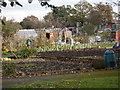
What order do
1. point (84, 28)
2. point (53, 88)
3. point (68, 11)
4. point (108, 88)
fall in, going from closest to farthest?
point (68, 11) < point (108, 88) < point (53, 88) < point (84, 28)

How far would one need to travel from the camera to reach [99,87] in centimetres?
852

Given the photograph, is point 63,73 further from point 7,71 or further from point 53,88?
point 53,88

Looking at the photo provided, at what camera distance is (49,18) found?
8100 cm

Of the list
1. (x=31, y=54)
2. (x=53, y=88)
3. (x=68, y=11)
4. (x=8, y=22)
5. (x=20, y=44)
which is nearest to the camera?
(x=68, y=11)

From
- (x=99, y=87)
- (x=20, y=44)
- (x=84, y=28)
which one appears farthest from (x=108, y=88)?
(x=84, y=28)

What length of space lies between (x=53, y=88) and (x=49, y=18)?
238ft

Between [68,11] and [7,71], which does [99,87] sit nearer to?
[68,11]

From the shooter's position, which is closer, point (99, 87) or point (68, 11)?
point (68, 11)

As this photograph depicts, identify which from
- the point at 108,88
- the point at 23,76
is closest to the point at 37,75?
the point at 23,76

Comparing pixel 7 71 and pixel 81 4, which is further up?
pixel 81 4

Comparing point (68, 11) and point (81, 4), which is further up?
point (81, 4)

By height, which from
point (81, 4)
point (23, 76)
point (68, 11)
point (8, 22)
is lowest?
point (23, 76)

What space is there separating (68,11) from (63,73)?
9.30 meters

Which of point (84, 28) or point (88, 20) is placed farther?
point (88, 20)
